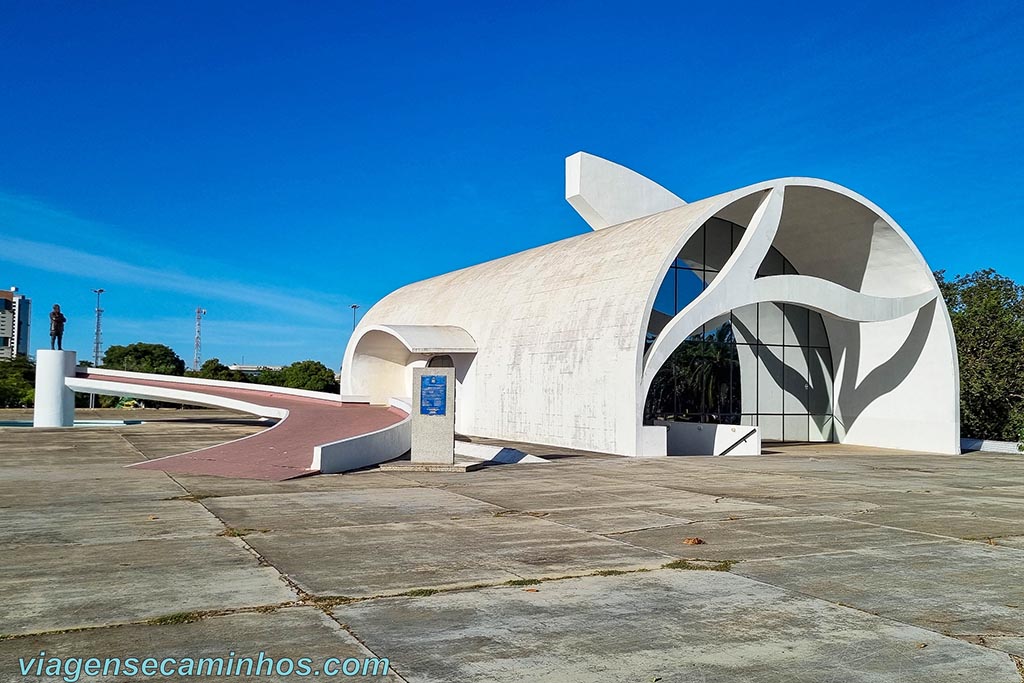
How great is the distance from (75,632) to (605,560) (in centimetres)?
439

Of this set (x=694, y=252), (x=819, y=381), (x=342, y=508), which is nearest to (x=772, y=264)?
(x=819, y=381)

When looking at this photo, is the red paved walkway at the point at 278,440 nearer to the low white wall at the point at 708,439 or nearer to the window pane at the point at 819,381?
the low white wall at the point at 708,439

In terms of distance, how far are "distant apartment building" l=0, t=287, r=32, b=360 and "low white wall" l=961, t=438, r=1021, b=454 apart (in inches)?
6889

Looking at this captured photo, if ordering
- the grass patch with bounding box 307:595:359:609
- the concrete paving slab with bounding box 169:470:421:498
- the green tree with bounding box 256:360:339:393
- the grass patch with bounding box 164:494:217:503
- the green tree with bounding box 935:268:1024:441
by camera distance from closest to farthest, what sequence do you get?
the grass patch with bounding box 307:595:359:609
the grass patch with bounding box 164:494:217:503
the concrete paving slab with bounding box 169:470:421:498
the green tree with bounding box 935:268:1024:441
the green tree with bounding box 256:360:339:393

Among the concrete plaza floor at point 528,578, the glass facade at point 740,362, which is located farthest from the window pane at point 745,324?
the concrete plaza floor at point 528,578

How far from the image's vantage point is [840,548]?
863cm

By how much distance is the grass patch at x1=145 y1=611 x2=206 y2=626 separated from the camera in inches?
222

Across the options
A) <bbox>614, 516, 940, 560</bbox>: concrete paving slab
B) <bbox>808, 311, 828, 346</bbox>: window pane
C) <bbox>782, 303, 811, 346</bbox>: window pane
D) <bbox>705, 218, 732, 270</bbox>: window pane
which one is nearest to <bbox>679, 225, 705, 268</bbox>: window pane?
<bbox>705, 218, 732, 270</bbox>: window pane

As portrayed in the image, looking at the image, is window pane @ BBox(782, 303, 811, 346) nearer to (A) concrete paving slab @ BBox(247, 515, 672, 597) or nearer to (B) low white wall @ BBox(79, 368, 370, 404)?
(B) low white wall @ BBox(79, 368, 370, 404)

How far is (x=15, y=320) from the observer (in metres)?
176

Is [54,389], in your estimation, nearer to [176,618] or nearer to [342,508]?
[342,508]

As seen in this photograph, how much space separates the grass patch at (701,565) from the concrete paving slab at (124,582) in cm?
335

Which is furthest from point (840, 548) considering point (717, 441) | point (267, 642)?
point (717, 441)

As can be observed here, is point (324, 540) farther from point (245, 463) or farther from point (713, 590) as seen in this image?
point (245, 463)
